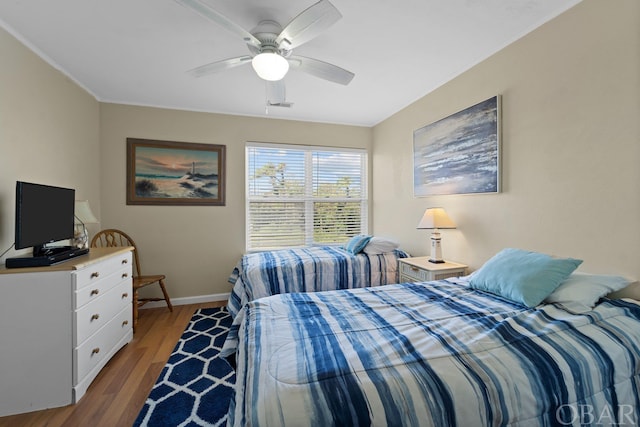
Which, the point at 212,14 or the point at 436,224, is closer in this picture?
the point at 212,14

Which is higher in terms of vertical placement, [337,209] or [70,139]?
[70,139]

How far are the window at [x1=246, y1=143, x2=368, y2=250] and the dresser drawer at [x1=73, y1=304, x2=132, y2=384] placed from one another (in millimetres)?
1638

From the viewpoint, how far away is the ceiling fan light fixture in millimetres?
1793

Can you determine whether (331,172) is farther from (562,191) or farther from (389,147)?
(562,191)

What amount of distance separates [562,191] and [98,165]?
4531 millimetres

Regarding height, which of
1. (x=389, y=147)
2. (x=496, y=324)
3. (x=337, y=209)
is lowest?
(x=496, y=324)

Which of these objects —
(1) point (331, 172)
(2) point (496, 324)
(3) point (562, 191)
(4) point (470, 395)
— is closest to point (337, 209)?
(1) point (331, 172)

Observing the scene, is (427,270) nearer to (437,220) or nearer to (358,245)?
(437,220)

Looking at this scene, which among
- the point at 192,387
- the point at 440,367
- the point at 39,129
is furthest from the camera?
the point at 39,129

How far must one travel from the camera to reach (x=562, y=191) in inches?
72.5

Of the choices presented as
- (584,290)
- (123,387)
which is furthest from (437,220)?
(123,387)

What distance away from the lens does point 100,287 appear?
2086mm

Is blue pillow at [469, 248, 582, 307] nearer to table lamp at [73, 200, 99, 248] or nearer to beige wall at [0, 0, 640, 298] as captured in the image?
beige wall at [0, 0, 640, 298]

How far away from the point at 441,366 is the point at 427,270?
62.8 inches
